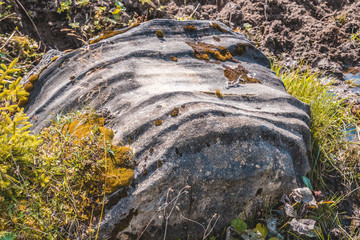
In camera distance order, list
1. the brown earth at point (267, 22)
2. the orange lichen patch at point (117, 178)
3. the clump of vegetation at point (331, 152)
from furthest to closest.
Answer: the brown earth at point (267, 22)
the clump of vegetation at point (331, 152)
the orange lichen patch at point (117, 178)

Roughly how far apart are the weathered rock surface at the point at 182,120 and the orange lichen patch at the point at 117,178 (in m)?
0.05

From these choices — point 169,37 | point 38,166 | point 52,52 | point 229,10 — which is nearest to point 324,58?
point 229,10

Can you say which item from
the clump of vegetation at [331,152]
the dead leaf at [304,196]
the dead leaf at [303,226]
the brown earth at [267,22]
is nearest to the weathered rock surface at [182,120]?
the dead leaf at [304,196]

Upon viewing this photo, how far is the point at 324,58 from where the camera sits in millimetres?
4820

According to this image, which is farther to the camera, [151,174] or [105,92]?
[105,92]

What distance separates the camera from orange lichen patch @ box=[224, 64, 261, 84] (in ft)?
9.46

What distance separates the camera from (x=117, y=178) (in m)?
1.98

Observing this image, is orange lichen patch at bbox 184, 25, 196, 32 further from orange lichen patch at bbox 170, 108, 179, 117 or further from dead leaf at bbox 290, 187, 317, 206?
dead leaf at bbox 290, 187, 317, 206

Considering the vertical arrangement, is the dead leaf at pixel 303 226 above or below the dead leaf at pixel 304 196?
below

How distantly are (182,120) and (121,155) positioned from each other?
1.83ft

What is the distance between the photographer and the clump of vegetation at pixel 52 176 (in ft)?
5.77

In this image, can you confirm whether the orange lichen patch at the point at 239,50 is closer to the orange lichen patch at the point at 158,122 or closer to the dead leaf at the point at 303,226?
the orange lichen patch at the point at 158,122

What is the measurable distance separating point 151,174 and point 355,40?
4.90 m

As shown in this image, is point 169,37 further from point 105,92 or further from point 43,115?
point 43,115
